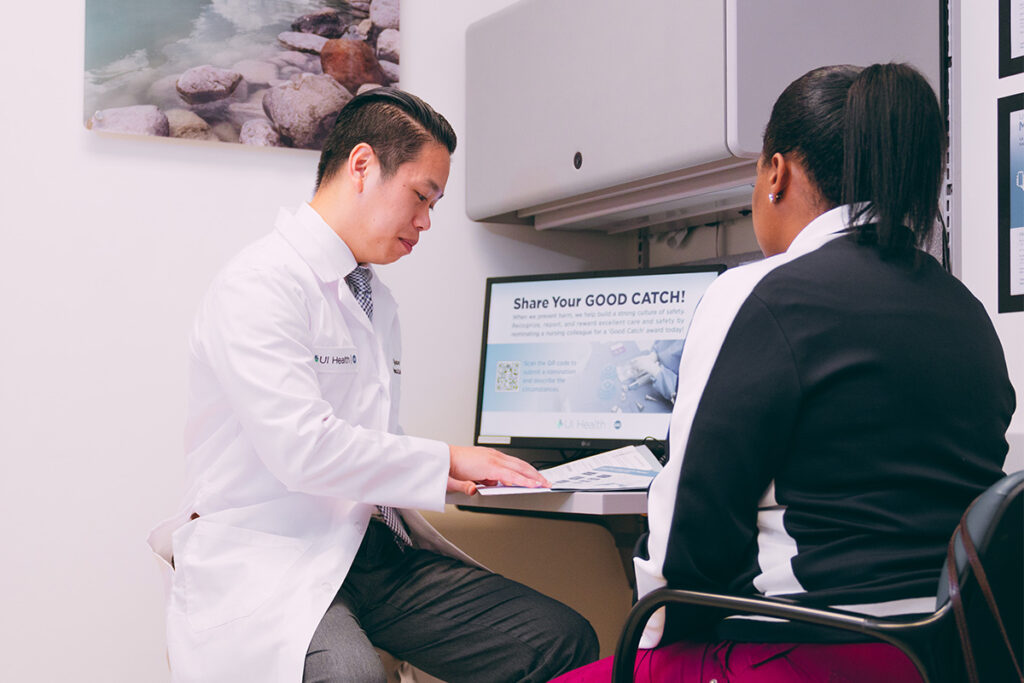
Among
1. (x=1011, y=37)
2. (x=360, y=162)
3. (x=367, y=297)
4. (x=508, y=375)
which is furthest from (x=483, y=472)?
(x=1011, y=37)

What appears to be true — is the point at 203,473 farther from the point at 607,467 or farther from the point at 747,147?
the point at 747,147

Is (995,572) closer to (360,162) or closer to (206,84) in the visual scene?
(360,162)

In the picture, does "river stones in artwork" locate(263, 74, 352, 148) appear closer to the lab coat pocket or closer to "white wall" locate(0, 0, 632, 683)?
"white wall" locate(0, 0, 632, 683)

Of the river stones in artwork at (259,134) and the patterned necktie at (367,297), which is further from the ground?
the river stones in artwork at (259,134)

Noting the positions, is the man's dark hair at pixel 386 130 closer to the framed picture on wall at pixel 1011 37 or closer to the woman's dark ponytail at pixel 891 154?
the woman's dark ponytail at pixel 891 154

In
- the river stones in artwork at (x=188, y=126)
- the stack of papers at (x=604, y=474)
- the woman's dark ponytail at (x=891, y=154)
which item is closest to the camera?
the woman's dark ponytail at (x=891, y=154)

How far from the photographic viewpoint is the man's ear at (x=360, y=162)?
5.22 ft

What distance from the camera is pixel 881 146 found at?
0.98 metres

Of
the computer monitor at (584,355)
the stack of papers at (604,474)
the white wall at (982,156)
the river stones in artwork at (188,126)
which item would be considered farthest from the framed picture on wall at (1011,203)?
the river stones in artwork at (188,126)

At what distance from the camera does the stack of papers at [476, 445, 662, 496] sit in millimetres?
1453

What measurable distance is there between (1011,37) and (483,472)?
1.23m

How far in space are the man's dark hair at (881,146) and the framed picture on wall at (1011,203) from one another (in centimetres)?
75

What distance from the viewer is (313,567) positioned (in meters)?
1.37

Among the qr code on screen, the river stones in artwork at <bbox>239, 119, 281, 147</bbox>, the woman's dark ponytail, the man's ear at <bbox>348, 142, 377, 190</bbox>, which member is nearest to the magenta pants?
the woman's dark ponytail
